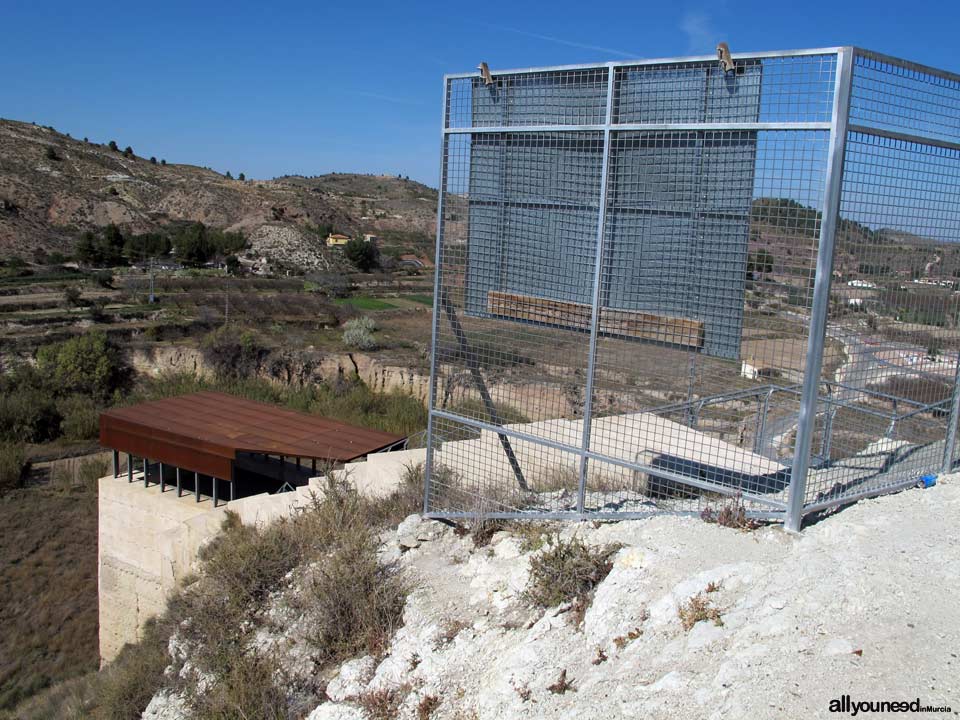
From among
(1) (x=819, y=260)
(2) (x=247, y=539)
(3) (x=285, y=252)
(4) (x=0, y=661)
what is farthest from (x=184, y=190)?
(1) (x=819, y=260)

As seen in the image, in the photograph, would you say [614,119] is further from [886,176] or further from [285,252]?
[285,252]

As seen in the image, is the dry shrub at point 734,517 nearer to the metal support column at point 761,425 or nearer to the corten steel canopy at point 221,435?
the metal support column at point 761,425

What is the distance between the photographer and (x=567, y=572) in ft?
16.3

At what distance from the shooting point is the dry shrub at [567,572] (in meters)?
4.92

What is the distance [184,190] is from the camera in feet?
222

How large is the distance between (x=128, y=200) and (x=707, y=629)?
218 ft

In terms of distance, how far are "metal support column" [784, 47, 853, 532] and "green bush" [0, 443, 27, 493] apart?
20398 millimetres

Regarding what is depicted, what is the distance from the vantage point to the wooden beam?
5.16 m

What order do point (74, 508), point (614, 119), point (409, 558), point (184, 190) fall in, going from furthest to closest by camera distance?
point (184, 190) → point (74, 508) → point (409, 558) → point (614, 119)

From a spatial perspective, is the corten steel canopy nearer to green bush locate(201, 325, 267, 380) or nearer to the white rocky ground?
the white rocky ground

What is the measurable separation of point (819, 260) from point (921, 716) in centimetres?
235

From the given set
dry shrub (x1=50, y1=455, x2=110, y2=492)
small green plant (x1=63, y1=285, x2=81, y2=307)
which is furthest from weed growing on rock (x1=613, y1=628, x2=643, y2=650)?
small green plant (x1=63, y1=285, x2=81, y2=307)

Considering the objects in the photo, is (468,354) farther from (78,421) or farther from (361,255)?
(361,255)

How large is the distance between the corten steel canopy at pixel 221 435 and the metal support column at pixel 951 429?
9013 millimetres
